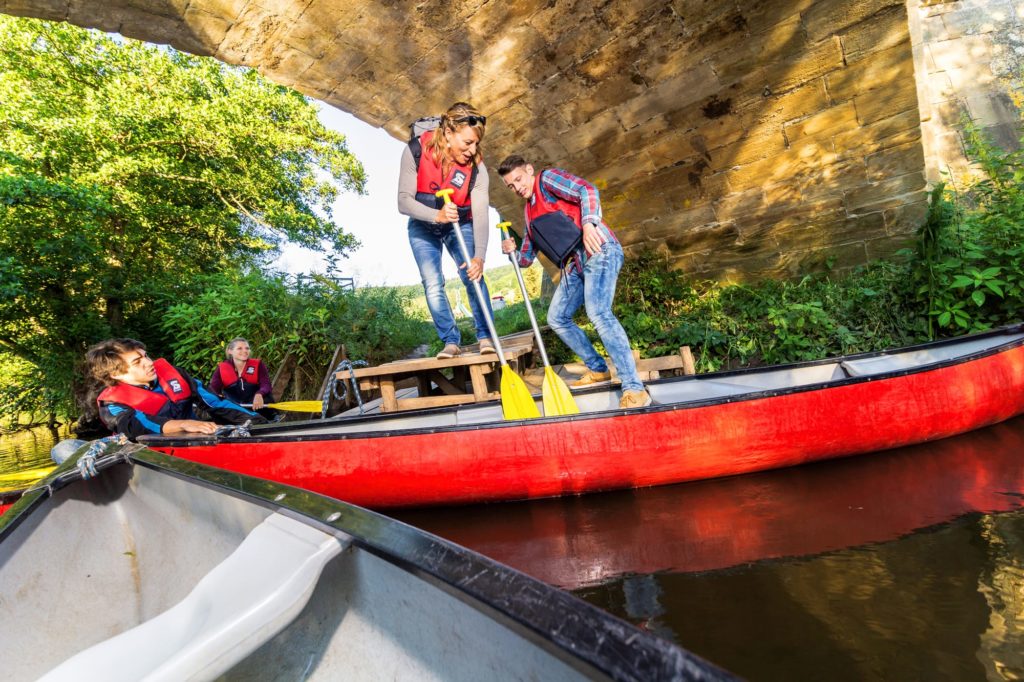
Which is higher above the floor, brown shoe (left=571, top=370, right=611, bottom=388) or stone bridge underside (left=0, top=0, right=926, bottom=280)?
stone bridge underside (left=0, top=0, right=926, bottom=280)

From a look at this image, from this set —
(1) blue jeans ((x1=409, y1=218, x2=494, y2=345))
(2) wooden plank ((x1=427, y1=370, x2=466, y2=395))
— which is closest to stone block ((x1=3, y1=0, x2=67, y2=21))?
(1) blue jeans ((x1=409, y1=218, x2=494, y2=345))

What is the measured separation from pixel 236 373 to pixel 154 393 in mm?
1856

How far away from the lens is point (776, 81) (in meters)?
4.62

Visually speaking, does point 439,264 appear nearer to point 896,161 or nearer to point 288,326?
Result: point 288,326

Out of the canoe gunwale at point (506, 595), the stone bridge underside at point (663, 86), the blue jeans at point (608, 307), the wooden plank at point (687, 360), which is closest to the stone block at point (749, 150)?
the stone bridge underside at point (663, 86)

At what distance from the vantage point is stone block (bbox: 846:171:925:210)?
470 cm

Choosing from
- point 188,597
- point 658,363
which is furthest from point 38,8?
point 658,363

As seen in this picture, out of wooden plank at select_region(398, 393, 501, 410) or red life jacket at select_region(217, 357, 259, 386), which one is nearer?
wooden plank at select_region(398, 393, 501, 410)

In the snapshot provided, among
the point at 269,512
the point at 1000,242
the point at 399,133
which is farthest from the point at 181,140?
the point at 1000,242

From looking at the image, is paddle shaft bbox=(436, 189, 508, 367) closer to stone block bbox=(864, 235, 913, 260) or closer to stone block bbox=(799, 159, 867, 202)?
stone block bbox=(799, 159, 867, 202)

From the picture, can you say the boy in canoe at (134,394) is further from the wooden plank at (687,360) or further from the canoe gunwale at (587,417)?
the wooden plank at (687,360)

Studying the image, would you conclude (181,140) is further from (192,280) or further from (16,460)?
(16,460)

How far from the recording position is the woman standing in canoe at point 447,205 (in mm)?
→ 3502

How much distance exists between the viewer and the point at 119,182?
35.3 ft
